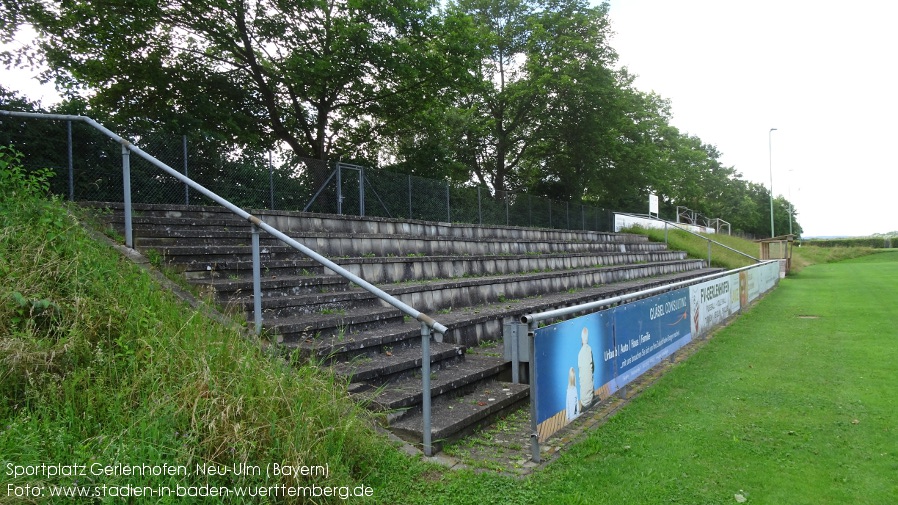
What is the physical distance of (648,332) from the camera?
21.6 feet

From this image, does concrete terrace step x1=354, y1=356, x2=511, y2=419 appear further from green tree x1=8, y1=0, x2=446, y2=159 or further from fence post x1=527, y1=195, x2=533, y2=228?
fence post x1=527, y1=195, x2=533, y2=228

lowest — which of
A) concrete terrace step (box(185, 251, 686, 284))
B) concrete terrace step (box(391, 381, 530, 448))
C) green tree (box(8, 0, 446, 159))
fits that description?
concrete terrace step (box(391, 381, 530, 448))

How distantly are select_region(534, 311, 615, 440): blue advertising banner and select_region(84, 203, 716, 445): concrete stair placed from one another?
0.67 meters

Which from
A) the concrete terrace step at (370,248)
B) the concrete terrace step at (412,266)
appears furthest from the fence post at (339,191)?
the concrete terrace step at (412,266)

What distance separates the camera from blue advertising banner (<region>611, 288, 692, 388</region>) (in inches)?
224

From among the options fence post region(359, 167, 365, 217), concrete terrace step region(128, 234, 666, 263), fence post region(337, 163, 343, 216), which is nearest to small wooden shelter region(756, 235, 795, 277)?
concrete terrace step region(128, 234, 666, 263)

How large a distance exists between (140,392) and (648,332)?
558cm

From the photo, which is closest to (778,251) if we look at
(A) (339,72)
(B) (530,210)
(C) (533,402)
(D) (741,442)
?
(B) (530,210)

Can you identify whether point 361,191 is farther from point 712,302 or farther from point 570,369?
point 570,369

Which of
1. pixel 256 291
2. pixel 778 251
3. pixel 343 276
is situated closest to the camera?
pixel 256 291

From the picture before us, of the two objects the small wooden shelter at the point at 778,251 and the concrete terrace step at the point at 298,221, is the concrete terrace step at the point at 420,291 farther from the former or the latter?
the small wooden shelter at the point at 778,251

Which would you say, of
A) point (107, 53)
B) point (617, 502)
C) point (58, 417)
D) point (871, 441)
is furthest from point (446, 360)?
point (107, 53)

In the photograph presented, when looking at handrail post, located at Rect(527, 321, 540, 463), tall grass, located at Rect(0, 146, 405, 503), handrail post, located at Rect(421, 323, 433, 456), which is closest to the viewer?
tall grass, located at Rect(0, 146, 405, 503)

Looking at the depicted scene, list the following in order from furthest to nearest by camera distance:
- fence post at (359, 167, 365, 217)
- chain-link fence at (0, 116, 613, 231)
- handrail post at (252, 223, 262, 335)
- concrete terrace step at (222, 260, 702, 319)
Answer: fence post at (359, 167, 365, 217) < chain-link fence at (0, 116, 613, 231) < concrete terrace step at (222, 260, 702, 319) < handrail post at (252, 223, 262, 335)
